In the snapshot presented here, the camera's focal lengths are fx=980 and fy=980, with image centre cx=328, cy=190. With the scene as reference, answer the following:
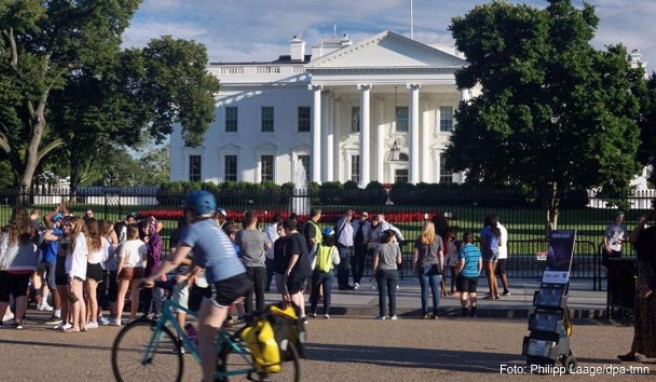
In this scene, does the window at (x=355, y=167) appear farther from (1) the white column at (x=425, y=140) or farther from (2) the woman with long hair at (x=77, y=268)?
(2) the woman with long hair at (x=77, y=268)

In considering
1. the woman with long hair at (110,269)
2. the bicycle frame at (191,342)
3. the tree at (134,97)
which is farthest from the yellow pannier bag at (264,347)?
the tree at (134,97)

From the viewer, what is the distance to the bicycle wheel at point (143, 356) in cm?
902

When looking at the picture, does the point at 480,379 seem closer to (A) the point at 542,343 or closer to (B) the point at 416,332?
(A) the point at 542,343

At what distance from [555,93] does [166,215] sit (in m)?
15.0

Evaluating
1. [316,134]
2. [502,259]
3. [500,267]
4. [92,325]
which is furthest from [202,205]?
[316,134]

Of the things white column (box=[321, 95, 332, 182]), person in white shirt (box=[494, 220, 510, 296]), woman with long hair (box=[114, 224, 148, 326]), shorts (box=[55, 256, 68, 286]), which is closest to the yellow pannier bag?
shorts (box=[55, 256, 68, 286])

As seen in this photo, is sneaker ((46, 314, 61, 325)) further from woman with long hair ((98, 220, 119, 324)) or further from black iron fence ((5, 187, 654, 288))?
black iron fence ((5, 187, 654, 288))

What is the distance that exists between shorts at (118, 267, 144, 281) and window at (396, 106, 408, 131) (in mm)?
60569

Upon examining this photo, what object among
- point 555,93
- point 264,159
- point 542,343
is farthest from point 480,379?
point 264,159

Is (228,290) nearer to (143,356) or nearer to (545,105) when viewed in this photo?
(143,356)

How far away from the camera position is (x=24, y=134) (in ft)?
171

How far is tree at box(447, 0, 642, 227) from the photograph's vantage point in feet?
112

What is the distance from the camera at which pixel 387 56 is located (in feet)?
229

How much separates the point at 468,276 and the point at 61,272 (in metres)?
6.88
